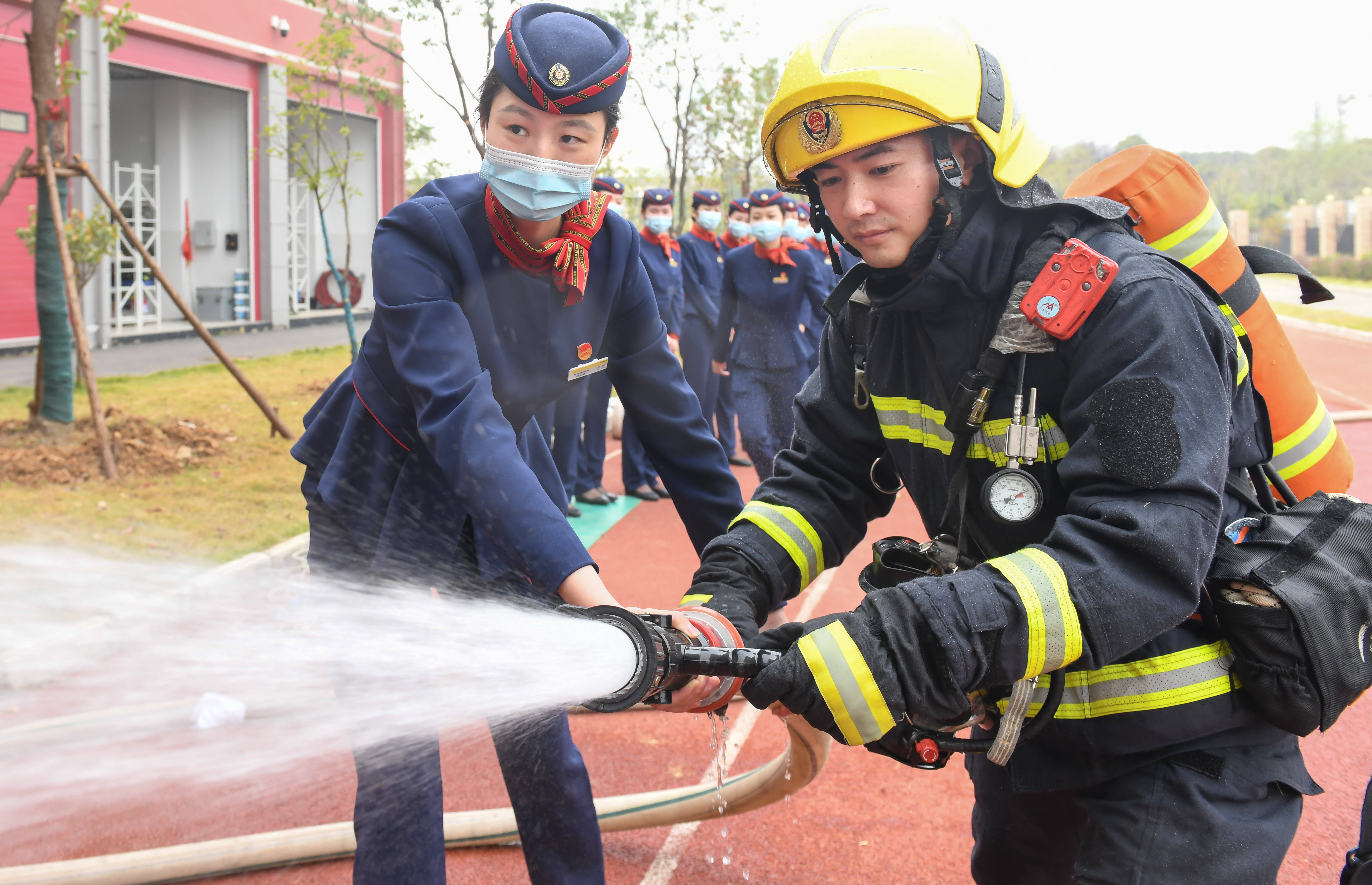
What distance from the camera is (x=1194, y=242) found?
219cm

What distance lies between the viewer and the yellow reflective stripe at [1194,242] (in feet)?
7.16

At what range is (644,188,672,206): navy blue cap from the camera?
9.98 metres

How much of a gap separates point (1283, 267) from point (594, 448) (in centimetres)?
692

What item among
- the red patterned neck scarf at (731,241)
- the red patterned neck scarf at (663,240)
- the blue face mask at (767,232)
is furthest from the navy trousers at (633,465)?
the red patterned neck scarf at (731,241)

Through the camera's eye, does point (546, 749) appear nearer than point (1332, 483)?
No

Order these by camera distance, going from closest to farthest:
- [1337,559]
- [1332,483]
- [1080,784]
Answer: [1337,559] < [1080,784] < [1332,483]

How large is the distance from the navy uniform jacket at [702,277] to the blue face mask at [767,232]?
109cm

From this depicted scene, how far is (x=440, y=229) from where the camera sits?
2455 mm

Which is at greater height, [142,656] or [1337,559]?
[1337,559]

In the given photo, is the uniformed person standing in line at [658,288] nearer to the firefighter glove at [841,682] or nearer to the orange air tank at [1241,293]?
the orange air tank at [1241,293]

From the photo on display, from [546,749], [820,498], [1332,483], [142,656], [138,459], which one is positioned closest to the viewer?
[1332,483]

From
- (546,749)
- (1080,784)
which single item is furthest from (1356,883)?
(546,749)

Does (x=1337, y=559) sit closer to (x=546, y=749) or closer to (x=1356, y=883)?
(x=1356, y=883)

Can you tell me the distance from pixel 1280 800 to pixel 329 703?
2.11 m
